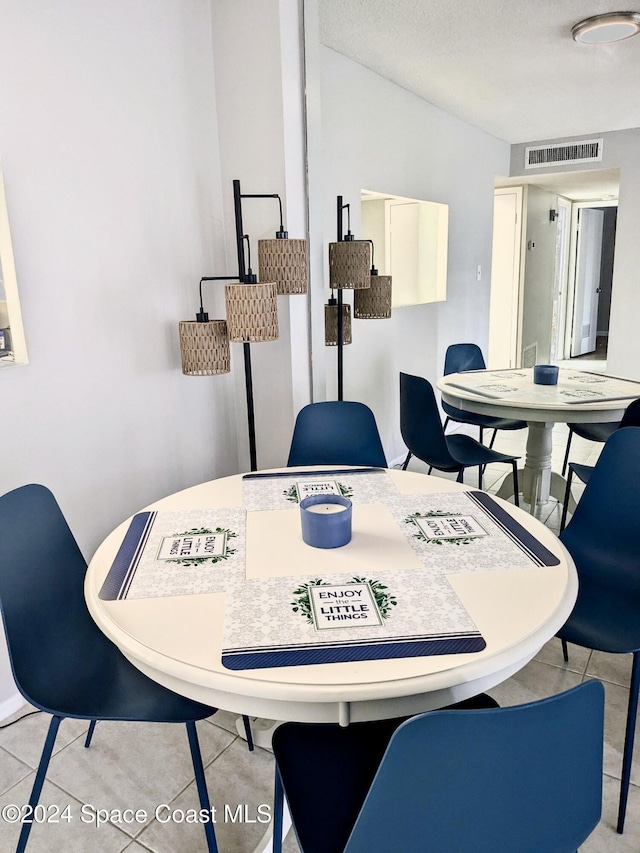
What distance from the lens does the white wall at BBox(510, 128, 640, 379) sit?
2.62 meters

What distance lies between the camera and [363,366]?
9.05ft

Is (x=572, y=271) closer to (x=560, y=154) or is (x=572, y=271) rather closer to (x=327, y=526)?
(x=560, y=154)

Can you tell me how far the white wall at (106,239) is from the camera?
6.07 ft

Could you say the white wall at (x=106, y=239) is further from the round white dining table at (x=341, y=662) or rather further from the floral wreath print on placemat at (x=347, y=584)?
the floral wreath print on placemat at (x=347, y=584)

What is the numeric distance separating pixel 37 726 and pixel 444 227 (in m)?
2.39

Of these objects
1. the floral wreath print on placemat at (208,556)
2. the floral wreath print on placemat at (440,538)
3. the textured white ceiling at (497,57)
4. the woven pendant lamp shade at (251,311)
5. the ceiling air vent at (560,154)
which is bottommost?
the floral wreath print on placemat at (208,556)

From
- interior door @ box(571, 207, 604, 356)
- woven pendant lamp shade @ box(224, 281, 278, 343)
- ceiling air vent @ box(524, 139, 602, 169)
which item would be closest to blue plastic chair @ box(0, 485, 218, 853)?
woven pendant lamp shade @ box(224, 281, 278, 343)

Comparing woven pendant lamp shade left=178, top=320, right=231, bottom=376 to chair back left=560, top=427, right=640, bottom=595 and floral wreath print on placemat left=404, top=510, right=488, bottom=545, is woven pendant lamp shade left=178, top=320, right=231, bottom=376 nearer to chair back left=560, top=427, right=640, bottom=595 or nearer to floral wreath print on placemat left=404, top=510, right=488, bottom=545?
floral wreath print on placemat left=404, top=510, right=488, bottom=545

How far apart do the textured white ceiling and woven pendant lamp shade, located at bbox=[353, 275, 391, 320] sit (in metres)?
0.80

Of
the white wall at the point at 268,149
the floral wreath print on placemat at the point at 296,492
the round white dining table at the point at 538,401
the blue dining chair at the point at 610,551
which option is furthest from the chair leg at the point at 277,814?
the round white dining table at the point at 538,401

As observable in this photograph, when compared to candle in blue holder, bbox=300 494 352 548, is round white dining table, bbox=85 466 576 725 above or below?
below

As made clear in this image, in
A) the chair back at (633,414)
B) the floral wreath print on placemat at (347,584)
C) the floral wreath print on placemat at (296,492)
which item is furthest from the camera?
the chair back at (633,414)

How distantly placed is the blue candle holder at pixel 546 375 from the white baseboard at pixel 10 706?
2608 mm

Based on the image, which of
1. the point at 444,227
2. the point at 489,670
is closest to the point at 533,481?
the point at 444,227
